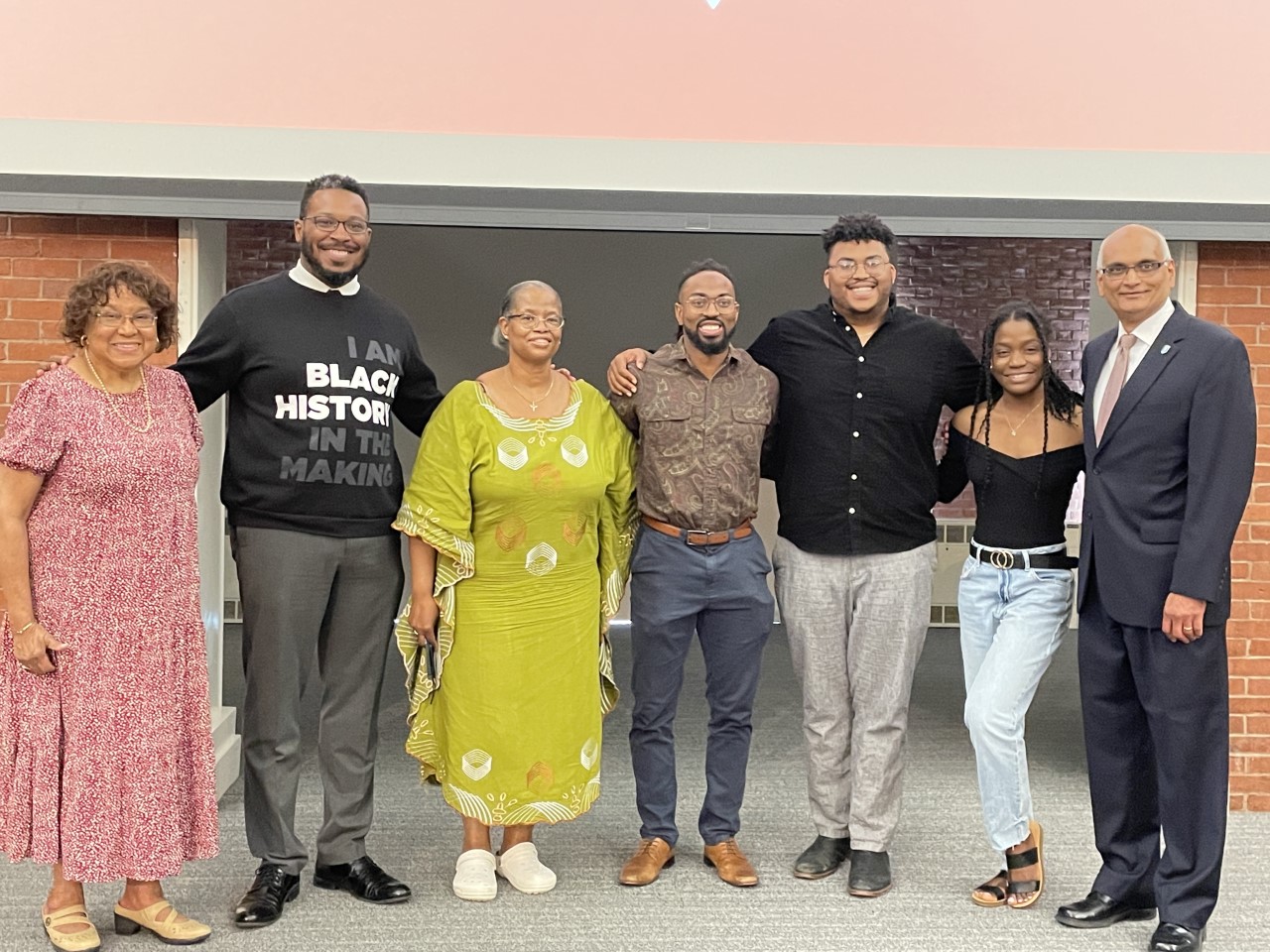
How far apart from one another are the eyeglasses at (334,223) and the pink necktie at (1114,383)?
205cm

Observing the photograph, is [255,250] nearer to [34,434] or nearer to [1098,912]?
[34,434]

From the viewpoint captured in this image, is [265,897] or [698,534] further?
[698,534]

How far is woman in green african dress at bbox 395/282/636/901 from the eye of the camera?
350 centimetres

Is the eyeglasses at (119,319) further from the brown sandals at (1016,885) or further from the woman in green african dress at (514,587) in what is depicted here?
the brown sandals at (1016,885)

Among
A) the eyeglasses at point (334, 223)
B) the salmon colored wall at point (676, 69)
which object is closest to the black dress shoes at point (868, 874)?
the salmon colored wall at point (676, 69)

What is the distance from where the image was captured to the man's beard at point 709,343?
357cm

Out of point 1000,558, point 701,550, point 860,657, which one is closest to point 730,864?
point 860,657

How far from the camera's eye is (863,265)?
11.8 ft

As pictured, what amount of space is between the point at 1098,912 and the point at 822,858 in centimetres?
79

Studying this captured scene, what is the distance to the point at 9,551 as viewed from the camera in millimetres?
3006

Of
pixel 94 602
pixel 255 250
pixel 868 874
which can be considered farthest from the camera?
pixel 255 250

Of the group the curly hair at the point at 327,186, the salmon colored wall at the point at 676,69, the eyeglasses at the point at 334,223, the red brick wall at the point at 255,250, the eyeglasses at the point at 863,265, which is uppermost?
the red brick wall at the point at 255,250

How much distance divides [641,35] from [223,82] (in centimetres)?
141

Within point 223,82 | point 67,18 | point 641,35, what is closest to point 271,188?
point 223,82
